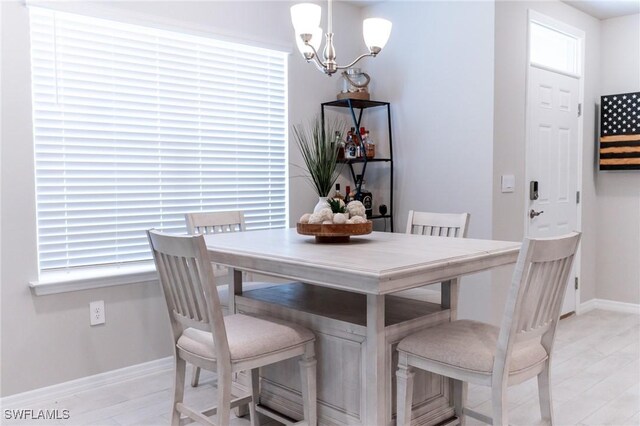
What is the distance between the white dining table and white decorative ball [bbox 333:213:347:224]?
4.2 inches

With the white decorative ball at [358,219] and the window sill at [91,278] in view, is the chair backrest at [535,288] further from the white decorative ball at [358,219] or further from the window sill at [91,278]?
the window sill at [91,278]

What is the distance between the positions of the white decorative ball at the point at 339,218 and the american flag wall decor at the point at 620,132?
11.0ft

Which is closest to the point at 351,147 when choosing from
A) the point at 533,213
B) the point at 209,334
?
the point at 533,213

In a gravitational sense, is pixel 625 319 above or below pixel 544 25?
below

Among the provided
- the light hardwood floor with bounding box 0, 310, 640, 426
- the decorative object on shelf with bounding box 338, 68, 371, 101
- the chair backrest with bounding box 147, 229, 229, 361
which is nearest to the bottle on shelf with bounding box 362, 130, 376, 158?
the decorative object on shelf with bounding box 338, 68, 371, 101

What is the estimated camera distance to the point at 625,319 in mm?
4492

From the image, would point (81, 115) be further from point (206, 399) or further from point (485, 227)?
point (485, 227)

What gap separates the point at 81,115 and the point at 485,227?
2627 mm

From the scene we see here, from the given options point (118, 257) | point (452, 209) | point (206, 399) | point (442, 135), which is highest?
point (442, 135)

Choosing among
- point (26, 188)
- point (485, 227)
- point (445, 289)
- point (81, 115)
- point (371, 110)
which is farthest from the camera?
point (371, 110)

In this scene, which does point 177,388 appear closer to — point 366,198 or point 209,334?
point 209,334

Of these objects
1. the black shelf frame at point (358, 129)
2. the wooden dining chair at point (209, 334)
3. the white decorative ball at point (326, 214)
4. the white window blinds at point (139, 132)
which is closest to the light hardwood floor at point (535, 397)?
the wooden dining chair at point (209, 334)

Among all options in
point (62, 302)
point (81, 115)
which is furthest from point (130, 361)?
point (81, 115)

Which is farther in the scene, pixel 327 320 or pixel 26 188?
pixel 26 188
